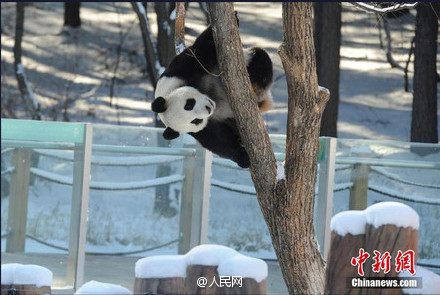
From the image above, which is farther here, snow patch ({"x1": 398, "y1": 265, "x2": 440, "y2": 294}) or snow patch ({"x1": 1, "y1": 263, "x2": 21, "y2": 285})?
snow patch ({"x1": 1, "y1": 263, "x2": 21, "y2": 285})

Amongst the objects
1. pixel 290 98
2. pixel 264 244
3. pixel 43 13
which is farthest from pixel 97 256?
pixel 43 13

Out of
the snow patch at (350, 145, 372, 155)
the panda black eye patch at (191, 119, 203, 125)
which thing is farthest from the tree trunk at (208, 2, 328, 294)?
the snow patch at (350, 145, 372, 155)

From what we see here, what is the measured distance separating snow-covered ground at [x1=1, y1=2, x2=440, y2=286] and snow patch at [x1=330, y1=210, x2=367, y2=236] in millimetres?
4084

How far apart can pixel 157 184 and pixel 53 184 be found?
910 millimetres

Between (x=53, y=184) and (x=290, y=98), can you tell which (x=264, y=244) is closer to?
(x=53, y=184)

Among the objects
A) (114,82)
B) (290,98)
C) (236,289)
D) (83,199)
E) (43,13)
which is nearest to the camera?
(236,289)

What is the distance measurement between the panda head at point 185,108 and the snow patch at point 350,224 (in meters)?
1.90

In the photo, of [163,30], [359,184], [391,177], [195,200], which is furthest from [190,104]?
[163,30]

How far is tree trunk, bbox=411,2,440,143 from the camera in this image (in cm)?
989

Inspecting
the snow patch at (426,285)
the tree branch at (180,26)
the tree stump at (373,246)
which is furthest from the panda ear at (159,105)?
the snow patch at (426,285)

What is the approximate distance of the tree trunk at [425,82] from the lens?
989cm

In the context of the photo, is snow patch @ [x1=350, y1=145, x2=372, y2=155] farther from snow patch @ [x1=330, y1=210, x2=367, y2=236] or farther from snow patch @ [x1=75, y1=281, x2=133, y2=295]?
snow patch @ [x1=75, y1=281, x2=133, y2=295]

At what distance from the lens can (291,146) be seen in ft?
12.9

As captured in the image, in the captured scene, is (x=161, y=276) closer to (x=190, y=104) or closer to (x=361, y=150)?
(x=190, y=104)
